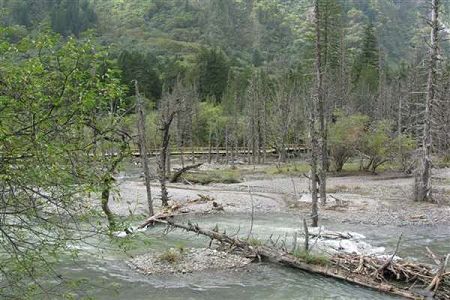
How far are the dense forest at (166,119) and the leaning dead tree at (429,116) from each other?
0.09 metres

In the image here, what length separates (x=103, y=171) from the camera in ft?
23.3

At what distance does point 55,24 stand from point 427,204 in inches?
5456

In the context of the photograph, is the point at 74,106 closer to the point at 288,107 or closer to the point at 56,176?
the point at 56,176

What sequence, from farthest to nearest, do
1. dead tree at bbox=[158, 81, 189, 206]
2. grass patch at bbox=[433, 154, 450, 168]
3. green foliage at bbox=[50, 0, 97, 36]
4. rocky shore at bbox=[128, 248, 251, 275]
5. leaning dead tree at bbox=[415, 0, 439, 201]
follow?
green foliage at bbox=[50, 0, 97, 36], grass patch at bbox=[433, 154, 450, 168], leaning dead tree at bbox=[415, 0, 439, 201], dead tree at bbox=[158, 81, 189, 206], rocky shore at bbox=[128, 248, 251, 275]

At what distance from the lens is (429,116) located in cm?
3278

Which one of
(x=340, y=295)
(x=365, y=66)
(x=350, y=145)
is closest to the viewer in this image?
(x=340, y=295)

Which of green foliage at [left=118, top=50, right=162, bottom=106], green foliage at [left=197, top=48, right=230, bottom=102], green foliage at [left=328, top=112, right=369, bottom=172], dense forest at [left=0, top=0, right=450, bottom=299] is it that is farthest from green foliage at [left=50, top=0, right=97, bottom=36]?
green foliage at [left=328, top=112, right=369, bottom=172]

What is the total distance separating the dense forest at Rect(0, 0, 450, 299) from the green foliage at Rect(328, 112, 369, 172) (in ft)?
0.49

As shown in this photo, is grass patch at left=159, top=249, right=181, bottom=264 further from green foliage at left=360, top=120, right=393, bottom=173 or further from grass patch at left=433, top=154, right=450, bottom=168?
grass patch at left=433, top=154, right=450, bottom=168

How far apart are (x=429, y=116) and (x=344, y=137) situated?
19.4 meters

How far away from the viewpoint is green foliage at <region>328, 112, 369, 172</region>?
51688 millimetres

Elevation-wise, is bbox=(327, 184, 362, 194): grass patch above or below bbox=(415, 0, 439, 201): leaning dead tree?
below

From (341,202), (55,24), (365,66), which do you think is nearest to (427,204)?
(341,202)

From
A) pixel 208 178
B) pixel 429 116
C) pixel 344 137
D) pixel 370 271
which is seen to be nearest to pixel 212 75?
pixel 344 137
